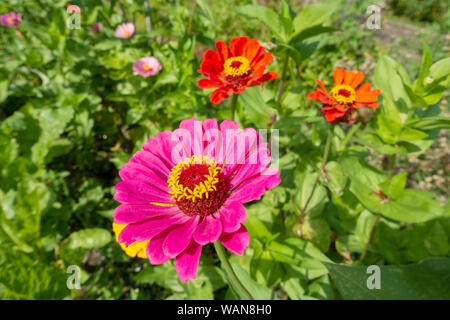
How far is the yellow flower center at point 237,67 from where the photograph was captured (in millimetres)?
1092

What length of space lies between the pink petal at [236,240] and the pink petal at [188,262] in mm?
63

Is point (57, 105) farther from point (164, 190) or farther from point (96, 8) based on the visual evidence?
point (164, 190)

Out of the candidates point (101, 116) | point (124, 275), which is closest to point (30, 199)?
point (124, 275)

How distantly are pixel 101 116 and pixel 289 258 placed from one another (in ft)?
6.84

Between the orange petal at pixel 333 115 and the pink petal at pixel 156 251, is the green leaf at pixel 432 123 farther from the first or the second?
the pink petal at pixel 156 251

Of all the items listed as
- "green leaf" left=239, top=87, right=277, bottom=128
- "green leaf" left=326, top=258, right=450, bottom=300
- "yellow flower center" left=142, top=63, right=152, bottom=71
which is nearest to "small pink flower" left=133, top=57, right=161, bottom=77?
"yellow flower center" left=142, top=63, right=152, bottom=71

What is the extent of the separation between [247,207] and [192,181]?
1.07m

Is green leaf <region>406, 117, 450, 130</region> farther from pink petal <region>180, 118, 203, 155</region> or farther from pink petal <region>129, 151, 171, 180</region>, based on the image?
pink petal <region>129, 151, 171, 180</region>

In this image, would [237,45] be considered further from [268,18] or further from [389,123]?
[389,123]

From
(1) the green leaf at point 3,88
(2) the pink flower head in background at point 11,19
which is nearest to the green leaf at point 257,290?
(1) the green leaf at point 3,88

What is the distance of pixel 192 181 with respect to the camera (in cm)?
72

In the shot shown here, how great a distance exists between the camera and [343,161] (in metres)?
1.19

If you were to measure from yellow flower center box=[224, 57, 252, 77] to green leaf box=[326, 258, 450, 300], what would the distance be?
84 centimetres

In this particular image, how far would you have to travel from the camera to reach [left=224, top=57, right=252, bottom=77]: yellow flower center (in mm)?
1092
